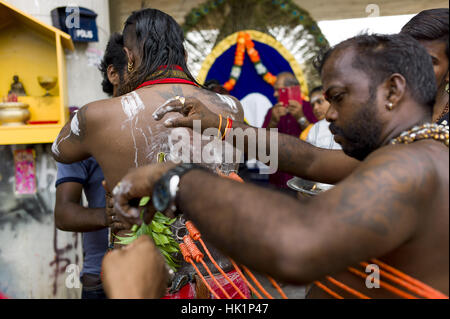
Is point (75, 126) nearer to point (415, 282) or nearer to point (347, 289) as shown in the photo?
point (347, 289)

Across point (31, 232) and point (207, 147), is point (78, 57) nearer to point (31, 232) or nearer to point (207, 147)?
point (31, 232)

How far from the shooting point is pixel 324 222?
32.0 inches

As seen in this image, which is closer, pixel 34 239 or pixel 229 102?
pixel 229 102

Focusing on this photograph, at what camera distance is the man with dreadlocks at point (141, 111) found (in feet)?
5.49

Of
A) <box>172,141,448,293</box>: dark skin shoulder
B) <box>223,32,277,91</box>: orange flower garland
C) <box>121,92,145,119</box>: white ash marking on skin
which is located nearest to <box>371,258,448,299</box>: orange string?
<box>172,141,448,293</box>: dark skin shoulder

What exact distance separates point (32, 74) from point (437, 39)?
3.45m

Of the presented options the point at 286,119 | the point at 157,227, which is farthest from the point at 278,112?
the point at 157,227

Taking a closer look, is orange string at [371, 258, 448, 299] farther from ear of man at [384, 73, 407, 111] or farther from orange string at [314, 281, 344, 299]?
ear of man at [384, 73, 407, 111]

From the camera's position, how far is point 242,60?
5.07 meters

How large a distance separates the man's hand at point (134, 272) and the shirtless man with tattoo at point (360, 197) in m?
0.11

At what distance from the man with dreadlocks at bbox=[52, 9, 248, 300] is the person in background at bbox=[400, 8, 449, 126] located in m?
0.94

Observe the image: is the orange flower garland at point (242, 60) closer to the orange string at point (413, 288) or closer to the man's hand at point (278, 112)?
the man's hand at point (278, 112)
